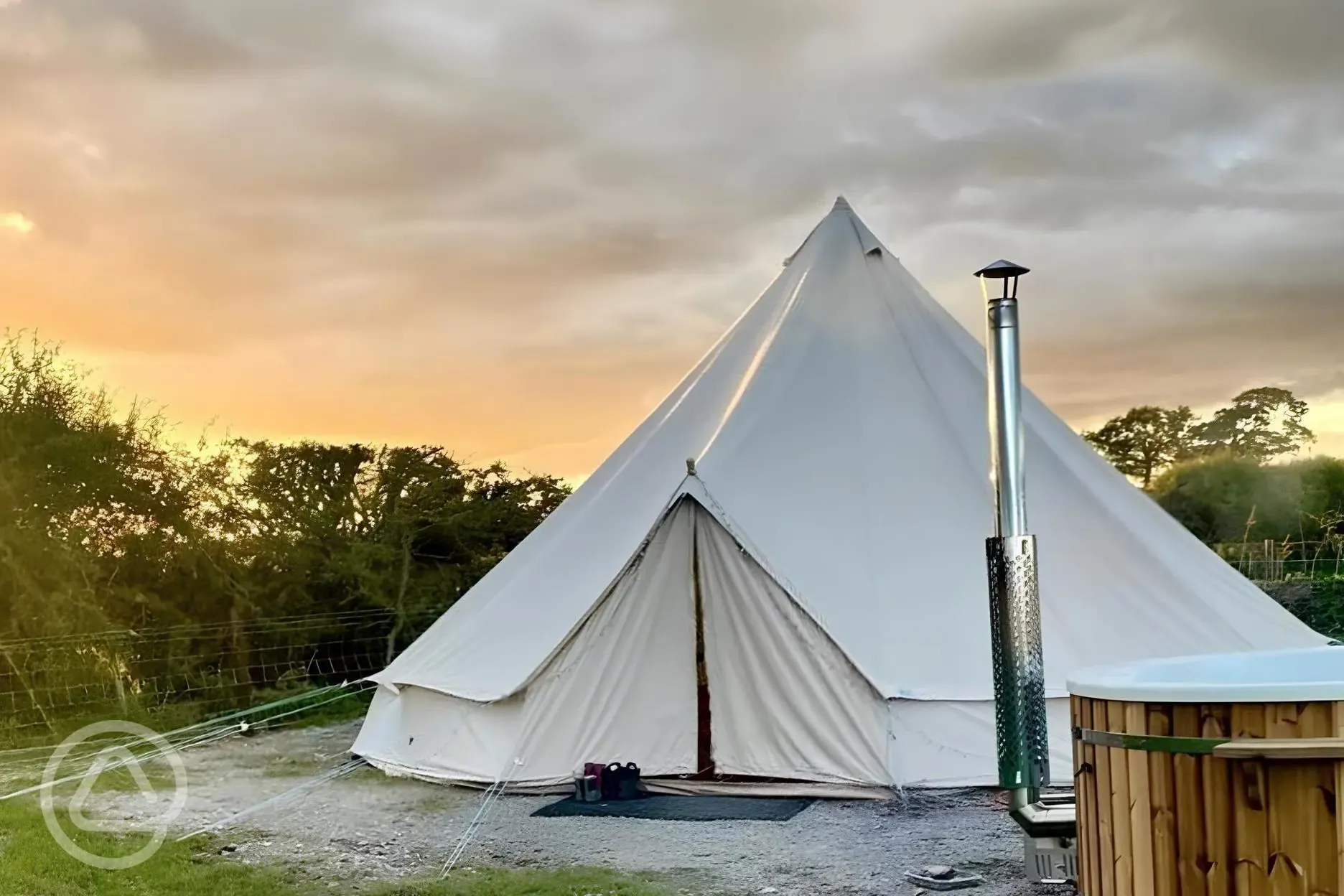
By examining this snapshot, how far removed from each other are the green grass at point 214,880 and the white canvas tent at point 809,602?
1525mm

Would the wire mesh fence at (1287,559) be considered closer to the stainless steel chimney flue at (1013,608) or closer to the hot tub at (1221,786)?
the stainless steel chimney flue at (1013,608)

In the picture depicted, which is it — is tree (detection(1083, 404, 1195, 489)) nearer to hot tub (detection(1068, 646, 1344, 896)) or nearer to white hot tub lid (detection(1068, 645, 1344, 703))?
white hot tub lid (detection(1068, 645, 1344, 703))

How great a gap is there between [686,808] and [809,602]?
3.81 feet

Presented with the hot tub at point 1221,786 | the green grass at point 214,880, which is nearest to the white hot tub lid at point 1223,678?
the hot tub at point 1221,786

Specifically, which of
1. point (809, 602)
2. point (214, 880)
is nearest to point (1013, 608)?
point (809, 602)

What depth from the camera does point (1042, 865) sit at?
159 inches

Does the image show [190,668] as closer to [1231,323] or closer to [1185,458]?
[1231,323]

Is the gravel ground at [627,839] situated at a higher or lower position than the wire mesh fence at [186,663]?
lower

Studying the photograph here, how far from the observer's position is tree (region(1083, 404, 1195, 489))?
→ 17672mm

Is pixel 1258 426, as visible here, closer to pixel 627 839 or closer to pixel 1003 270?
pixel 1003 270

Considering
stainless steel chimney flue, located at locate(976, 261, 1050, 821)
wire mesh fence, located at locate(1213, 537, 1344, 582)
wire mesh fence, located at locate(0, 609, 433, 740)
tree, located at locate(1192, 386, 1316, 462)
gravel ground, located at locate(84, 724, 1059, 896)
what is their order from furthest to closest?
1. tree, located at locate(1192, 386, 1316, 462)
2. wire mesh fence, located at locate(1213, 537, 1344, 582)
3. wire mesh fence, located at locate(0, 609, 433, 740)
4. gravel ground, located at locate(84, 724, 1059, 896)
5. stainless steel chimney flue, located at locate(976, 261, 1050, 821)

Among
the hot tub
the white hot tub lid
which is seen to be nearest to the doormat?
the white hot tub lid

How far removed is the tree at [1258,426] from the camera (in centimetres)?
1719

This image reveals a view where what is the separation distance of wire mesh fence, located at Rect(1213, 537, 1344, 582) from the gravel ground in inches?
266
